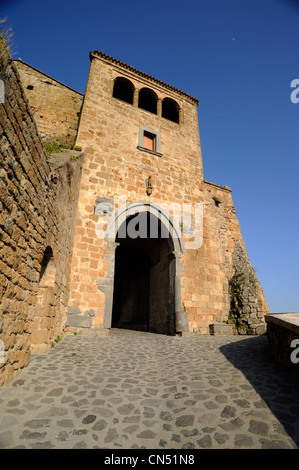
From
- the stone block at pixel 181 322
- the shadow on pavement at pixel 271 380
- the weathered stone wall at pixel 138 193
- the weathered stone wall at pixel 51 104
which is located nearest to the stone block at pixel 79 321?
the weathered stone wall at pixel 138 193

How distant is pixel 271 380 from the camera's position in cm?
318

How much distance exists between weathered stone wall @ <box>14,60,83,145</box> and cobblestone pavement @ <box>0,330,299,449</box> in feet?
26.9

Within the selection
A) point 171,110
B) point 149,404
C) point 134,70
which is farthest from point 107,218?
point 171,110

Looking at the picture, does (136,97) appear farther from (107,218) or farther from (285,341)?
(285,341)

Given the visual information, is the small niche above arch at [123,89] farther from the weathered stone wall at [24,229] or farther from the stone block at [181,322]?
the stone block at [181,322]

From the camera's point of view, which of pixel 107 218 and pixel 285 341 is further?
pixel 107 218

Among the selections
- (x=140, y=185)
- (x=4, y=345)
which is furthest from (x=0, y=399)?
(x=140, y=185)

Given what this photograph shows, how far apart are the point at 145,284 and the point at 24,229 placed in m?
8.62

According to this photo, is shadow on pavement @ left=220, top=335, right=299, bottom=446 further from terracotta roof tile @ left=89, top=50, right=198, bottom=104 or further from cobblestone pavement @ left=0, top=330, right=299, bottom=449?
terracotta roof tile @ left=89, top=50, right=198, bottom=104

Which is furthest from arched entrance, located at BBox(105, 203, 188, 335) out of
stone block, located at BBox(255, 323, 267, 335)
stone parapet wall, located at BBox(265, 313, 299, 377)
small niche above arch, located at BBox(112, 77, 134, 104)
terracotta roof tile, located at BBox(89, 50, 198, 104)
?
terracotta roof tile, located at BBox(89, 50, 198, 104)

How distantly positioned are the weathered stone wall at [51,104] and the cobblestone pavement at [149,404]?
8195 mm

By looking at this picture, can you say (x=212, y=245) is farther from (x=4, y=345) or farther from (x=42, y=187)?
(x=4, y=345)

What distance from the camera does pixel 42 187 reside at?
3.65m

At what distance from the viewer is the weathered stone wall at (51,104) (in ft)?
30.9
